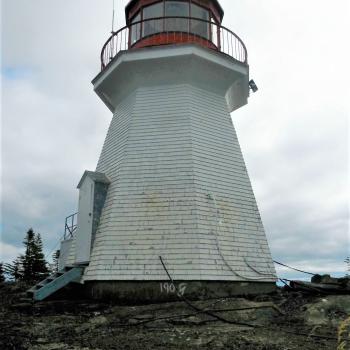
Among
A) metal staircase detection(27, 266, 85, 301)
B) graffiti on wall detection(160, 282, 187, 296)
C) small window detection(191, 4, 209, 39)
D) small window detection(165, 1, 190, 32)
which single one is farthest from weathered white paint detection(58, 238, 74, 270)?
small window detection(191, 4, 209, 39)

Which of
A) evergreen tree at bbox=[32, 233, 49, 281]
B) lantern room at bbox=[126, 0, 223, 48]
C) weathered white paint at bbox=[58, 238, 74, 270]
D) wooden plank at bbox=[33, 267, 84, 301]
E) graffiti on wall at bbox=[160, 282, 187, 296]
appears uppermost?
lantern room at bbox=[126, 0, 223, 48]

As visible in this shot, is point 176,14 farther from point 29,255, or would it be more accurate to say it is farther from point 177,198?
point 29,255

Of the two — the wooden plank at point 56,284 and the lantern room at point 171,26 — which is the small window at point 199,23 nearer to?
the lantern room at point 171,26

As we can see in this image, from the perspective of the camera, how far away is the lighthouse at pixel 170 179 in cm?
966

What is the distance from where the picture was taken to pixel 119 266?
971 cm

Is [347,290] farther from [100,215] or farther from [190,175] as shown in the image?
[100,215]

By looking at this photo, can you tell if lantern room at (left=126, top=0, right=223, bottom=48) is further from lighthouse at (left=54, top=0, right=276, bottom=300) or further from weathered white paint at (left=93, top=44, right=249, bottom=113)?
weathered white paint at (left=93, top=44, right=249, bottom=113)

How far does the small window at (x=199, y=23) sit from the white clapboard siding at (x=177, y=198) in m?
2.08

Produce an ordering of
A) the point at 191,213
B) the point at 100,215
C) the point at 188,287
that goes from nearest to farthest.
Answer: the point at 188,287, the point at 191,213, the point at 100,215

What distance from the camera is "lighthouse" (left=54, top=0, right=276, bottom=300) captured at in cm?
966

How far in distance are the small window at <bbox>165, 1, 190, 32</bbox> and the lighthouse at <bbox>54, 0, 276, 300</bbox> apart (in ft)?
0.10

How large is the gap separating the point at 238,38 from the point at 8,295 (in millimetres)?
9989

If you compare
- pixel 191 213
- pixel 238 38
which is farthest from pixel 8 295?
pixel 238 38

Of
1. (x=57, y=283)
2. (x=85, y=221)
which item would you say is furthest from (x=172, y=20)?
(x=57, y=283)
